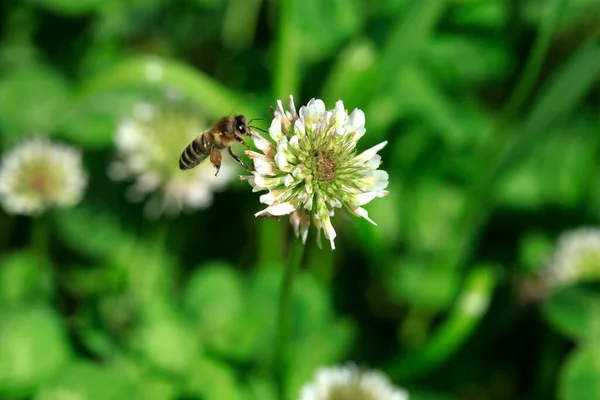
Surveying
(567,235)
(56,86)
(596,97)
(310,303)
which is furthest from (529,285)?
(56,86)

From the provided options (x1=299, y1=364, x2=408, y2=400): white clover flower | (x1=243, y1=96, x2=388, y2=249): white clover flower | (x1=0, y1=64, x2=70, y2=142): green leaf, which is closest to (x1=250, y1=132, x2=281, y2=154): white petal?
(x1=243, y1=96, x2=388, y2=249): white clover flower

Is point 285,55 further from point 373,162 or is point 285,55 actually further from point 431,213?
point 373,162

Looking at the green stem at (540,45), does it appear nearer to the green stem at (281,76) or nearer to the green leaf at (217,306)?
the green stem at (281,76)

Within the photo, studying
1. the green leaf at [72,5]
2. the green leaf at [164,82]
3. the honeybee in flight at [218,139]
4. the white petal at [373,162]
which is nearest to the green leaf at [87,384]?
the honeybee in flight at [218,139]

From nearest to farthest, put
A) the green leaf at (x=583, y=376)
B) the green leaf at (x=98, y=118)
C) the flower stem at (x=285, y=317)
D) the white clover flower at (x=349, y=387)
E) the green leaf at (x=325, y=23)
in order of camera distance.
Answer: the flower stem at (x=285, y=317) → the white clover flower at (x=349, y=387) → the green leaf at (x=583, y=376) → the green leaf at (x=325, y=23) → the green leaf at (x=98, y=118)

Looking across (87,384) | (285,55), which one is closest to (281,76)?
(285,55)

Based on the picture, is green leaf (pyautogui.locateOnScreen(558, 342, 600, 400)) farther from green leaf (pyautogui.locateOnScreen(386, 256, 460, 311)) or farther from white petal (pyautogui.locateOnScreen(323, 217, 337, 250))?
white petal (pyautogui.locateOnScreen(323, 217, 337, 250))

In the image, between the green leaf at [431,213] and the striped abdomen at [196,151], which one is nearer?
the striped abdomen at [196,151]
